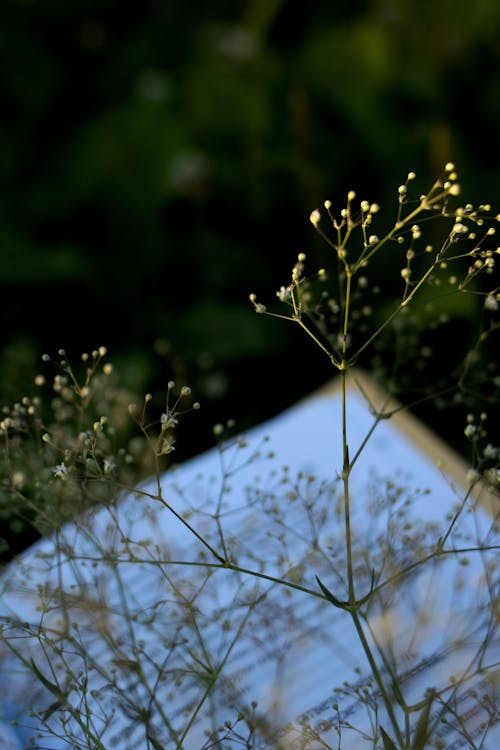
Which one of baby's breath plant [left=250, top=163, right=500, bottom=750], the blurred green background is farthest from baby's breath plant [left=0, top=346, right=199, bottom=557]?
the blurred green background

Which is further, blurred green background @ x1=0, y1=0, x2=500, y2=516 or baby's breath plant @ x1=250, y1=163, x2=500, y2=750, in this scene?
blurred green background @ x1=0, y1=0, x2=500, y2=516

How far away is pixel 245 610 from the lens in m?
0.63

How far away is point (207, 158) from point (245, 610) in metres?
1.02

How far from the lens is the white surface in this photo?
20.8 inches

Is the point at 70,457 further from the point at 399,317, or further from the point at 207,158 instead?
the point at 207,158

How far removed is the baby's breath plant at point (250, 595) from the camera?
1.51ft

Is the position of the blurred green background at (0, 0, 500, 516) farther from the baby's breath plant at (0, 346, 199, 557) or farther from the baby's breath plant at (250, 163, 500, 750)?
the baby's breath plant at (0, 346, 199, 557)

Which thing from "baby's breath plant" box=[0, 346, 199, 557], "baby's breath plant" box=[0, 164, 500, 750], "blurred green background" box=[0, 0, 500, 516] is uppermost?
"blurred green background" box=[0, 0, 500, 516]

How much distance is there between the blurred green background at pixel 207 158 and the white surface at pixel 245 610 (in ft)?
1.70

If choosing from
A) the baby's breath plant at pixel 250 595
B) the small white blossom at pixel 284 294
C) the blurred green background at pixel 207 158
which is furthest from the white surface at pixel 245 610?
the blurred green background at pixel 207 158

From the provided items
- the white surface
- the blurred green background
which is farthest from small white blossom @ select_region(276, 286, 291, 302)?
the blurred green background

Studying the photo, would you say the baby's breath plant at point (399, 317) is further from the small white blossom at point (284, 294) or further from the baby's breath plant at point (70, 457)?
the baby's breath plant at point (70, 457)

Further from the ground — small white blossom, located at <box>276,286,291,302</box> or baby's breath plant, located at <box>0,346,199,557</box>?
baby's breath plant, located at <box>0,346,199,557</box>

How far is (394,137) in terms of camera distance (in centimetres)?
143
